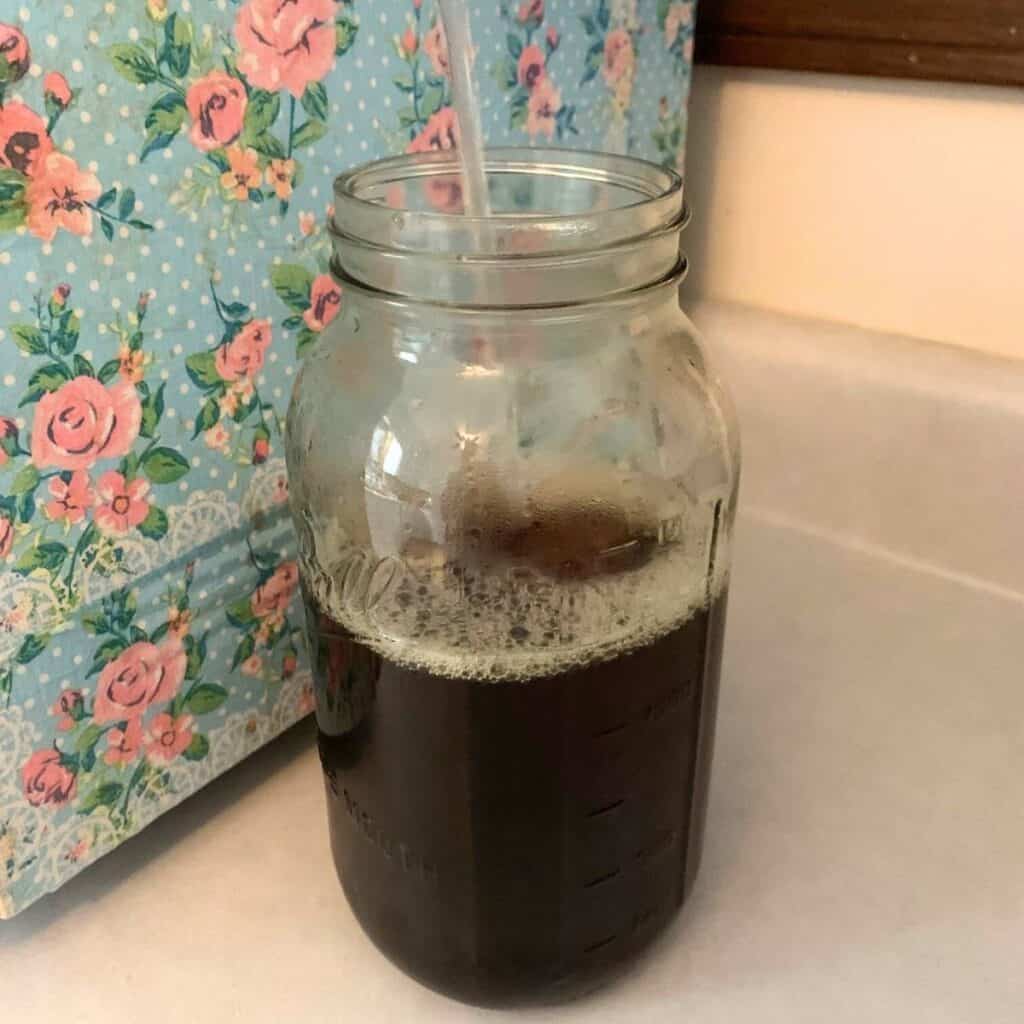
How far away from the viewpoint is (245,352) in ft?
1.83

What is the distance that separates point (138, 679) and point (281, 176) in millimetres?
261

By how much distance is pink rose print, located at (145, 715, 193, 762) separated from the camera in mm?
582

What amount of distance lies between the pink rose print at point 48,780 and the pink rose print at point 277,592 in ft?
0.41

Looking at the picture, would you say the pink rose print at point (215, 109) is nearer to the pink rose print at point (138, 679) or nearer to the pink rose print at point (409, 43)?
the pink rose print at point (409, 43)

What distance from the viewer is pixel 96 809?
1.86ft

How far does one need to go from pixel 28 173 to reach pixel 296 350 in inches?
6.8

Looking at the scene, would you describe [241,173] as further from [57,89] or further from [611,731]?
[611,731]

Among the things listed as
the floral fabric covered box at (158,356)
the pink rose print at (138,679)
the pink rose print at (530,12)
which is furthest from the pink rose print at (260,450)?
the pink rose print at (530,12)

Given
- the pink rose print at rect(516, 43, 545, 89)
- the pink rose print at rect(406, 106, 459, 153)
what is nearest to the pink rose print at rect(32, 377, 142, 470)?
the pink rose print at rect(406, 106, 459, 153)

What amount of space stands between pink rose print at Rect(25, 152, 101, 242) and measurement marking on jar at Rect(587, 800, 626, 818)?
1.07ft

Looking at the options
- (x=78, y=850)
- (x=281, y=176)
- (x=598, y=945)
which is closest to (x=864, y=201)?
(x=281, y=176)

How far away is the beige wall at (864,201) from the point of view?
77 cm

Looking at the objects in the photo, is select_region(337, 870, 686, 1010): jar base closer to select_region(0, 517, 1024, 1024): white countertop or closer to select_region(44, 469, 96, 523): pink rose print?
select_region(0, 517, 1024, 1024): white countertop

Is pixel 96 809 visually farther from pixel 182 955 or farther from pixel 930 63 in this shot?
pixel 930 63
